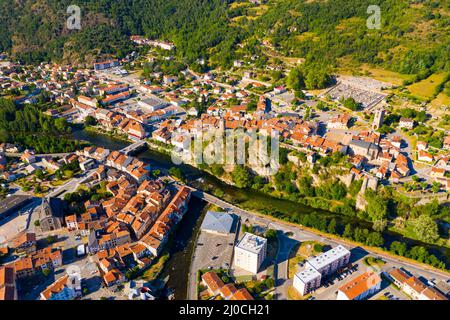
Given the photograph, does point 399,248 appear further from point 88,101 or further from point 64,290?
point 88,101

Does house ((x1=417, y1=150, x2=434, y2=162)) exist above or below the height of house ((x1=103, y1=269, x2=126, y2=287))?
above

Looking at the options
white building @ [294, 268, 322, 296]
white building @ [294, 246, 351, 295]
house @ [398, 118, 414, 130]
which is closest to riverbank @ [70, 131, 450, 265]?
white building @ [294, 246, 351, 295]

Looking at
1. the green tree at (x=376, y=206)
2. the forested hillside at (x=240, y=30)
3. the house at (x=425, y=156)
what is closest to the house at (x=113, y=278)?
the green tree at (x=376, y=206)

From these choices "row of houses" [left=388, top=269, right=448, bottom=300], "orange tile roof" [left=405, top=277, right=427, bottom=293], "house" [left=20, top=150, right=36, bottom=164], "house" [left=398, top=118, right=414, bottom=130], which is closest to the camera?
"row of houses" [left=388, top=269, right=448, bottom=300]

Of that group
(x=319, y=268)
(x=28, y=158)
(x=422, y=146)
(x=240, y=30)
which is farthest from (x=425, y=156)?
(x=240, y=30)

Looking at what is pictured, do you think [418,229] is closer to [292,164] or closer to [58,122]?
[292,164]

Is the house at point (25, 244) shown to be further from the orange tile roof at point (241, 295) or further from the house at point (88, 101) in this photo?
the house at point (88, 101)

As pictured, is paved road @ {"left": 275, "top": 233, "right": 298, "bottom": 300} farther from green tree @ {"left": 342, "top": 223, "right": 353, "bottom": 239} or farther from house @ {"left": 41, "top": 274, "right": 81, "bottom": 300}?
house @ {"left": 41, "top": 274, "right": 81, "bottom": 300}
